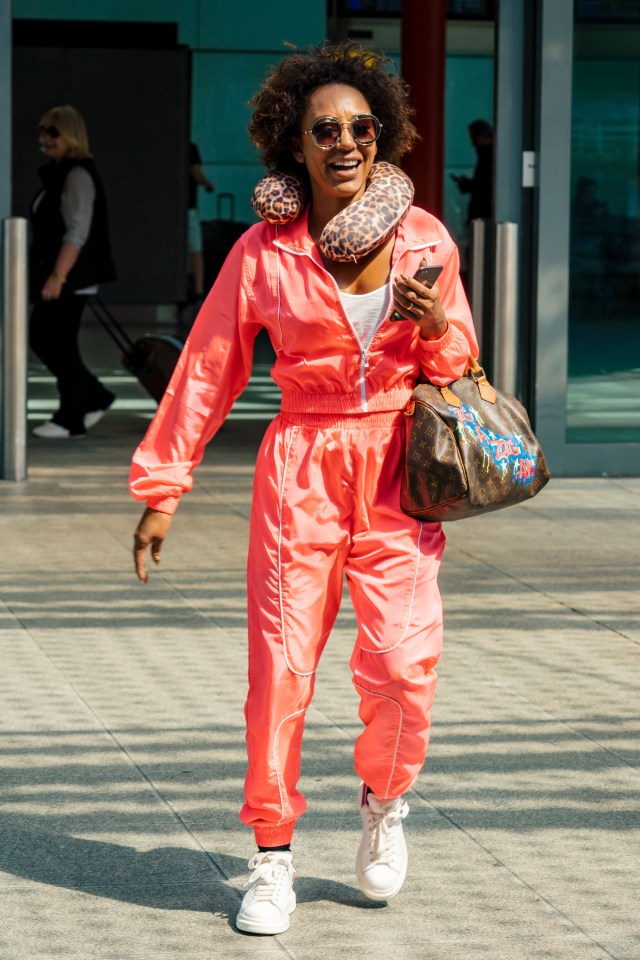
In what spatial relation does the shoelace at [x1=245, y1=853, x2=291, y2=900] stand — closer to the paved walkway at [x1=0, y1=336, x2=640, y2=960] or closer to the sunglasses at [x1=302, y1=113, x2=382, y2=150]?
the paved walkway at [x1=0, y1=336, x2=640, y2=960]

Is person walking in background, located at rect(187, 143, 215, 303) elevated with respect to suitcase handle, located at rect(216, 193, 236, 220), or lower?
lower

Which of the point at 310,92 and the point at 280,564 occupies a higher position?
the point at 310,92

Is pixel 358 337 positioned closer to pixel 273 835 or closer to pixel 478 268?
pixel 273 835

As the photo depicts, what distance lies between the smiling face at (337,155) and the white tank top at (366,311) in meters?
0.23

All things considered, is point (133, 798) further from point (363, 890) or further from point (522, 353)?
point (522, 353)

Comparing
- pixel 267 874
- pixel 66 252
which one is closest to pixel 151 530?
pixel 267 874

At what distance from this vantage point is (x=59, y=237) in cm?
1144

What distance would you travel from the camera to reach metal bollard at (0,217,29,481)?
9445 mm

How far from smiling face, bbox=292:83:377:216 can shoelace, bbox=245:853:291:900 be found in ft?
4.72

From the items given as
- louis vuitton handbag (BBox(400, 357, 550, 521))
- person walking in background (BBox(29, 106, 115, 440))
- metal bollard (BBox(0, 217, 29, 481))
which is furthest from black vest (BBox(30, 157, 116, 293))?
louis vuitton handbag (BBox(400, 357, 550, 521))

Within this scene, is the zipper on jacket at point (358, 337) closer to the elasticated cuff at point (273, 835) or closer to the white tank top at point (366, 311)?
the white tank top at point (366, 311)

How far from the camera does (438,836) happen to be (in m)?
4.26

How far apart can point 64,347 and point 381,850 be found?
26.7 feet

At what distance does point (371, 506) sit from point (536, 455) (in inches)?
17.4
